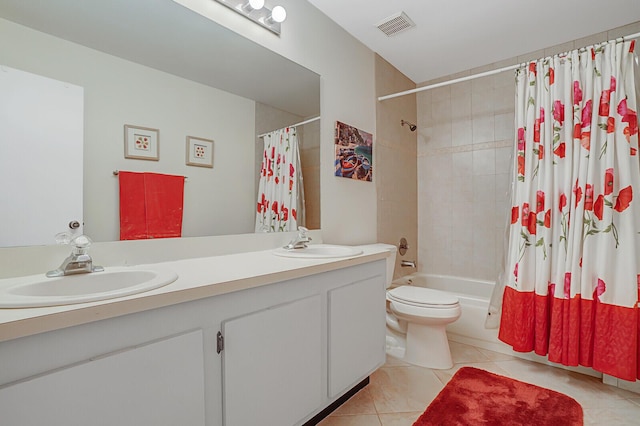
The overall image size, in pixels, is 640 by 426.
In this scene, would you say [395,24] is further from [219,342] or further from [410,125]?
[219,342]

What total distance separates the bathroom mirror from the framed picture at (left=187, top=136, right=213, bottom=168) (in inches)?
0.9

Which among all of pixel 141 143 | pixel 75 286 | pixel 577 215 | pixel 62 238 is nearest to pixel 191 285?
pixel 75 286

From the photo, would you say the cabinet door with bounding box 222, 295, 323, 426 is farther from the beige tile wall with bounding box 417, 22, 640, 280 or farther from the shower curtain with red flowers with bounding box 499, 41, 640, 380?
the beige tile wall with bounding box 417, 22, 640, 280

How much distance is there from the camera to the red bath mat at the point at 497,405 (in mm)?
1491

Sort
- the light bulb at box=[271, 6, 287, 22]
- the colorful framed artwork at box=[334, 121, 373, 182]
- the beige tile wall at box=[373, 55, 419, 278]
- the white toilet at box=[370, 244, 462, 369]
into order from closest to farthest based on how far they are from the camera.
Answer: the light bulb at box=[271, 6, 287, 22]
the white toilet at box=[370, 244, 462, 369]
the colorful framed artwork at box=[334, 121, 373, 182]
the beige tile wall at box=[373, 55, 419, 278]

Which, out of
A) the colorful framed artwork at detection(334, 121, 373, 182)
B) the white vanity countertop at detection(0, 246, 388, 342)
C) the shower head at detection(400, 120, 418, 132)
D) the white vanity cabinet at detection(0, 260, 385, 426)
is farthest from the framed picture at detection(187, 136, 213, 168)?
the shower head at detection(400, 120, 418, 132)

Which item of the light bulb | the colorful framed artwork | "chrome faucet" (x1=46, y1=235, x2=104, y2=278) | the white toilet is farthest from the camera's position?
the colorful framed artwork

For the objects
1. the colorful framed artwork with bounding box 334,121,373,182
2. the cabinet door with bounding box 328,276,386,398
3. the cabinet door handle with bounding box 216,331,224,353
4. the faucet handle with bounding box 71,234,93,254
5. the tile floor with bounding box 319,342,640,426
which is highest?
the colorful framed artwork with bounding box 334,121,373,182

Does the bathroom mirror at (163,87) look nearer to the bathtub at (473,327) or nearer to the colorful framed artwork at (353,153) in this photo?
the colorful framed artwork at (353,153)

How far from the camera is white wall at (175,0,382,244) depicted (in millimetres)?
1847

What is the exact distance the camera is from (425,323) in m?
2.01

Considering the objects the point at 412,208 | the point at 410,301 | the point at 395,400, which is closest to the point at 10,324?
the point at 395,400

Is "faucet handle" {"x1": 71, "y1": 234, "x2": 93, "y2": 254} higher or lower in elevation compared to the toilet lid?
higher

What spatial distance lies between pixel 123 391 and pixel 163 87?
1.13 meters
